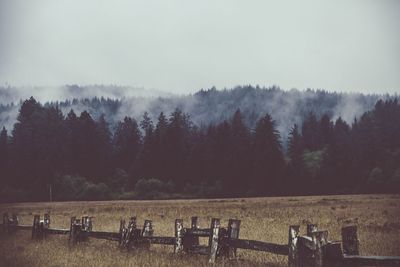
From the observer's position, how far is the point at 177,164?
77.8 meters

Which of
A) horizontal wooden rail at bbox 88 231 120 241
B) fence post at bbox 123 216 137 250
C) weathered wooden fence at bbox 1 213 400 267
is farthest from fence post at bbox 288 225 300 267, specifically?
horizontal wooden rail at bbox 88 231 120 241

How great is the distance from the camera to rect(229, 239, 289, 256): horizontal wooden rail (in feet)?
29.1

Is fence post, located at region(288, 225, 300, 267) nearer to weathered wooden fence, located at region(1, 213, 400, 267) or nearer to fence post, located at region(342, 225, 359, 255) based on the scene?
weathered wooden fence, located at region(1, 213, 400, 267)

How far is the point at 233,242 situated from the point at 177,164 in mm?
67417

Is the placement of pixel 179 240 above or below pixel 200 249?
above

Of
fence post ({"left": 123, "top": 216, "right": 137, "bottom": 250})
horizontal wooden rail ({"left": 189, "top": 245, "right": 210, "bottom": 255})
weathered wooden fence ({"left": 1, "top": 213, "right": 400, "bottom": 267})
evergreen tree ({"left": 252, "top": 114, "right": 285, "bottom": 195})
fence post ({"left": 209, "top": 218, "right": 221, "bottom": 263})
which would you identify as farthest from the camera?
evergreen tree ({"left": 252, "top": 114, "right": 285, "bottom": 195})

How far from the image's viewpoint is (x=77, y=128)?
86312mm

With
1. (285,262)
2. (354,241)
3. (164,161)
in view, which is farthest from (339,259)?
(164,161)

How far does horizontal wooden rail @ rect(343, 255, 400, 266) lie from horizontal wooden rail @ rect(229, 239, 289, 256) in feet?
4.98

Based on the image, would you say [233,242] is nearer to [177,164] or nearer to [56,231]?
[56,231]

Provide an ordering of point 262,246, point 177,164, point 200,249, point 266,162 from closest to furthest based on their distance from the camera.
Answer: point 262,246 → point 200,249 → point 266,162 → point 177,164

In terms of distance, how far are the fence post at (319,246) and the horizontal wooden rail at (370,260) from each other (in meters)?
0.40

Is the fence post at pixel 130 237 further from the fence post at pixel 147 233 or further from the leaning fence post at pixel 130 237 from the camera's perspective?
the fence post at pixel 147 233

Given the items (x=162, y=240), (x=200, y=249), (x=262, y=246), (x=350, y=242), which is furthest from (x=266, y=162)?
(x=350, y=242)
